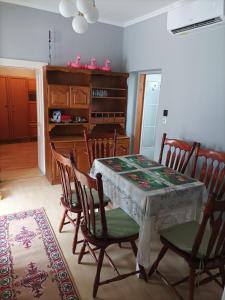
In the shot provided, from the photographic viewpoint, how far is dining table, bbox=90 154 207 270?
5.41 ft

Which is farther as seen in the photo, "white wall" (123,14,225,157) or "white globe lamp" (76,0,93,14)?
"white wall" (123,14,225,157)

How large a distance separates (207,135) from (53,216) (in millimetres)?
2069

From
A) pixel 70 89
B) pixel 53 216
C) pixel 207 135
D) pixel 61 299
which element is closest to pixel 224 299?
pixel 61 299

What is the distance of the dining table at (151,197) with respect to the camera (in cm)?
165

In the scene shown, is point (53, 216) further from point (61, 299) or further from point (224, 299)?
point (224, 299)

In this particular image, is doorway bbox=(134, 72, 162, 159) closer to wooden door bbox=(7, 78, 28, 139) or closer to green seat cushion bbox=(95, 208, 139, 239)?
green seat cushion bbox=(95, 208, 139, 239)

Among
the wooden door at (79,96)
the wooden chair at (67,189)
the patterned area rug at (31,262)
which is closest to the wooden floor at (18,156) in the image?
the wooden door at (79,96)

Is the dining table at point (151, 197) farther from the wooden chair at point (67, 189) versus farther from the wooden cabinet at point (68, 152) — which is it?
the wooden cabinet at point (68, 152)

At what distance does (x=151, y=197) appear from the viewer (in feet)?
5.36

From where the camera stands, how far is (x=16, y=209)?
2953 millimetres

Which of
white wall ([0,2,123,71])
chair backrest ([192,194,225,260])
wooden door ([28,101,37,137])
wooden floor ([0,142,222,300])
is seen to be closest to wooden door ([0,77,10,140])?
wooden door ([28,101,37,137])

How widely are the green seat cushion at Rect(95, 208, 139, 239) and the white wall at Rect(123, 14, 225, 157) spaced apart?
1.42 meters

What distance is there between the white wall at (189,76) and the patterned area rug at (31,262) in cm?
203

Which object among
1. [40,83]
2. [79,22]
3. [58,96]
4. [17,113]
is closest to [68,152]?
[58,96]
